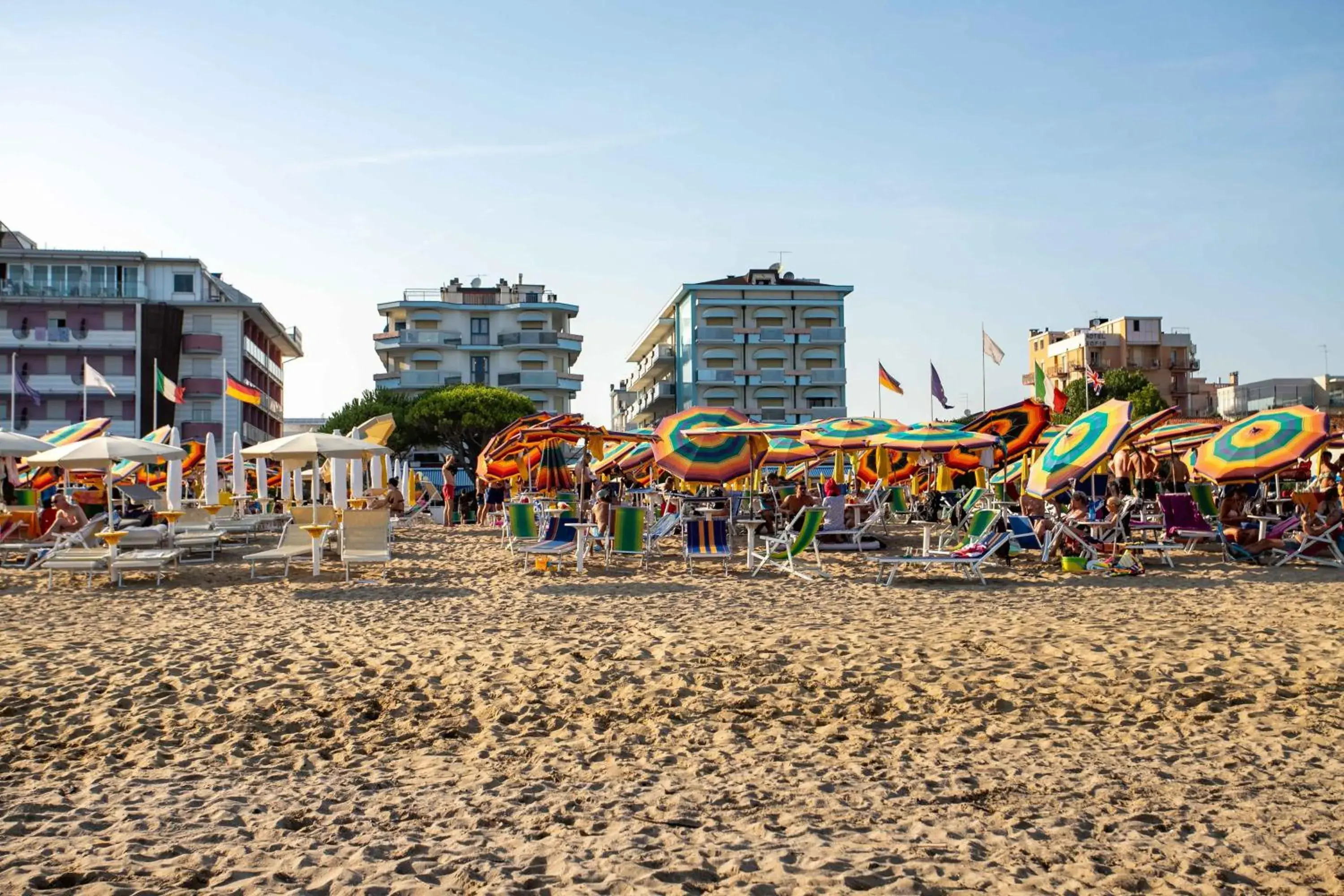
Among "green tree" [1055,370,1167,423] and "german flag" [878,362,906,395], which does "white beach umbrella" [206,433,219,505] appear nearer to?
"german flag" [878,362,906,395]

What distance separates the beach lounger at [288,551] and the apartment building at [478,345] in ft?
171

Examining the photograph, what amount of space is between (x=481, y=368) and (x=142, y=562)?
186 ft

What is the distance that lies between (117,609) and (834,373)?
60042 millimetres

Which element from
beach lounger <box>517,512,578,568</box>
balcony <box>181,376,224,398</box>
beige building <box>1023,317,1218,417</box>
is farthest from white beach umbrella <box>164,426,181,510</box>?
beige building <box>1023,317,1218,417</box>

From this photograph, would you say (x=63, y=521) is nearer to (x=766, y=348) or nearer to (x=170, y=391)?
(x=170, y=391)

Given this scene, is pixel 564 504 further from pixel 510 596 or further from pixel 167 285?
pixel 167 285

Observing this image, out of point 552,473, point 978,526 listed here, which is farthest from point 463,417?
point 978,526

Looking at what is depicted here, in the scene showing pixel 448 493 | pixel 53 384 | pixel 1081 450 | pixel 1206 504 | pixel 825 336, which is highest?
pixel 825 336

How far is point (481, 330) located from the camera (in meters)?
69.4

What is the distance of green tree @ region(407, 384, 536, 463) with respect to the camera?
54562 mm

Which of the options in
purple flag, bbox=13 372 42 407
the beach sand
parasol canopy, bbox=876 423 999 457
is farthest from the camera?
purple flag, bbox=13 372 42 407

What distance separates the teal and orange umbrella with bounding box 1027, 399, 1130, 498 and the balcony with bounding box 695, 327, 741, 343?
54208 mm

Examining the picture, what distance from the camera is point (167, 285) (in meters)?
56.4

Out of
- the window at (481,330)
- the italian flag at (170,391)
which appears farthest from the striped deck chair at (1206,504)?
the window at (481,330)
